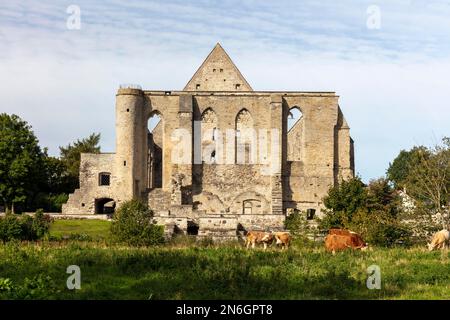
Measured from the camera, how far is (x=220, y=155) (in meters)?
60.0

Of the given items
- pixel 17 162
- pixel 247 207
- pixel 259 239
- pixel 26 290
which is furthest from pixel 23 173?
pixel 26 290

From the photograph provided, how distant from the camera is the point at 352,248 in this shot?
81.0ft

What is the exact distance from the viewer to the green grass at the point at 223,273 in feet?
57.6

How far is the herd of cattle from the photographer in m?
25.1

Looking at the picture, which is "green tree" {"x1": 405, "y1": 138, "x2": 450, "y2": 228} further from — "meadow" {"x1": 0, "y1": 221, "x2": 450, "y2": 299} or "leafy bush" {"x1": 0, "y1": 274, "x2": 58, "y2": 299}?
"leafy bush" {"x1": 0, "y1": 274, "x2": 58, "y2": 299}

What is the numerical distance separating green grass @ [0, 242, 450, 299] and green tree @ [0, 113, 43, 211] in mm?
33156

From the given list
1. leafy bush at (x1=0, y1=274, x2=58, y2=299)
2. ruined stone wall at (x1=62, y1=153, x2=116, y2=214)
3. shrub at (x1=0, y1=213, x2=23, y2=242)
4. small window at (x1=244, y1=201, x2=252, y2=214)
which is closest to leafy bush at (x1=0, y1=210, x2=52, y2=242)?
shrub at (x1=0, y1=213, x2=23, y2=242)

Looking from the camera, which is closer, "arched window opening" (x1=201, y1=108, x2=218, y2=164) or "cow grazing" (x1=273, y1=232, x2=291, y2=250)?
"cow grazing" (x1=273, y1=232, x2=291, y2=250)

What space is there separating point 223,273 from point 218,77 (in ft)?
154

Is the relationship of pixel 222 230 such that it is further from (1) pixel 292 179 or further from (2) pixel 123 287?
(2) pixel 123 287

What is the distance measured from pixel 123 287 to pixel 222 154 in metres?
41.7

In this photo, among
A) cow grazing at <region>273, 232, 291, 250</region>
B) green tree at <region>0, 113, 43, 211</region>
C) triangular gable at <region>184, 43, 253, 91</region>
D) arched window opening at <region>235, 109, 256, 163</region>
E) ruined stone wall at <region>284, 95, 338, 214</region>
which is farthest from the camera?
triangular gable at <region>184, 43, 253, 91</region>

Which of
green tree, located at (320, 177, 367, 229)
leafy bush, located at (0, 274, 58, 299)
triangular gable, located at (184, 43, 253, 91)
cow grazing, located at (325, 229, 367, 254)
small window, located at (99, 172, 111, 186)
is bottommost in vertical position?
leafy bush, located at (0, 274, 58, 299)

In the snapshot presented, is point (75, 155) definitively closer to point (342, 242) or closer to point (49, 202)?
point (49, 202)
